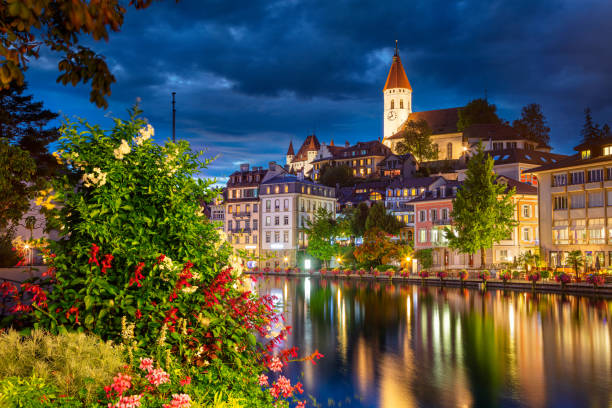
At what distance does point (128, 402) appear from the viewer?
238 inches

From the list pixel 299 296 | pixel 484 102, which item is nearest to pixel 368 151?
pixel 484 102

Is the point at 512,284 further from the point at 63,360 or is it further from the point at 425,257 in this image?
the point at 63,360

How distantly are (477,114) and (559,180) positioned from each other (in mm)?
81788

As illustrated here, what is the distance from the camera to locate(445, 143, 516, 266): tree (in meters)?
58.5

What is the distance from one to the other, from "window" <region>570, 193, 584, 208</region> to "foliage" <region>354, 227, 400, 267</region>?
20431 mm

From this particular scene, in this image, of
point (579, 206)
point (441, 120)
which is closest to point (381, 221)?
point (579, 206)

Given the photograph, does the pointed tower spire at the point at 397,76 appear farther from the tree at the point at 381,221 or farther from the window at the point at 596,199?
the window at the point at 596,199

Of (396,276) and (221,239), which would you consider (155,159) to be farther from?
(396,276)

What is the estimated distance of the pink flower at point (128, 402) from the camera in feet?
19.6

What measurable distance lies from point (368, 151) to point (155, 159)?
5749 inches

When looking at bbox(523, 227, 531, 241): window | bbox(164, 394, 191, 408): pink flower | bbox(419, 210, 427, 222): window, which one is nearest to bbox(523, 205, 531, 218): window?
bbox(523, 227, 531, 241): window

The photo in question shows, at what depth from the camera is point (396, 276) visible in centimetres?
6631

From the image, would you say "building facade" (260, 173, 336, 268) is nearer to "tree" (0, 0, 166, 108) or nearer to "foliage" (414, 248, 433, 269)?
"foliage" (414, 248, 433, 269)

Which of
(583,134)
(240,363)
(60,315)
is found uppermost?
(583,134)
